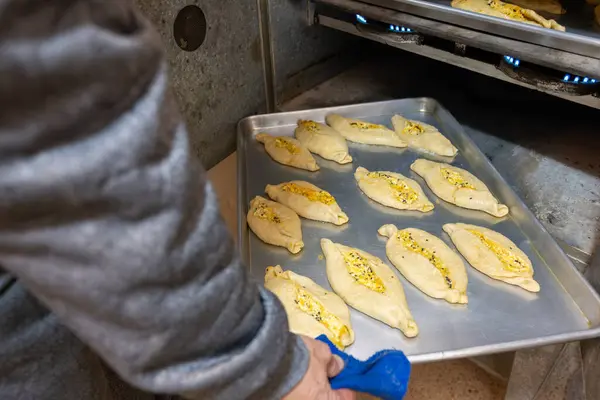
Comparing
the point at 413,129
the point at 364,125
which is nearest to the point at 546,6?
the point at 413,129

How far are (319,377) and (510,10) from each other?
1089mm

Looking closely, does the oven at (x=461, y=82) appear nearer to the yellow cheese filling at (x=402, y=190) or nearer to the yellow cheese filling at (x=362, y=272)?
the yellow cheese filling at (x=402, y=190)

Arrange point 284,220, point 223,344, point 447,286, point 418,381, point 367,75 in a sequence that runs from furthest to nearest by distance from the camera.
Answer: point 367,75, point 418,381, point 284,220, point 447,286, point 223,344

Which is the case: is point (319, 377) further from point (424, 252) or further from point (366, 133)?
point (366, 133)

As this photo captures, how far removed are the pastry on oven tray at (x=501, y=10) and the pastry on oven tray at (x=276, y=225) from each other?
2.18 feet

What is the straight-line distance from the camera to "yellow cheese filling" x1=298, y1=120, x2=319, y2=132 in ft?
4.83

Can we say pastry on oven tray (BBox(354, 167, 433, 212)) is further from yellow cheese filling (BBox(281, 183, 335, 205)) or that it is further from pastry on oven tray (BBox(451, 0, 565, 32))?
pastry on oven tray (BBox(451, 0, 565, 32))

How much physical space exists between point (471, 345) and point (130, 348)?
0.73 m

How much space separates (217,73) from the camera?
1.35 metres

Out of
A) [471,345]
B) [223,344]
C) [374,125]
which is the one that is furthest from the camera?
[374,125]

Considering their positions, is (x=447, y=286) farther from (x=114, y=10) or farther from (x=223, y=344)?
(x=114, y=10)

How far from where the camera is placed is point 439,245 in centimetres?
114

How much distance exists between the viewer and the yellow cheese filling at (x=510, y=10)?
4.07ft

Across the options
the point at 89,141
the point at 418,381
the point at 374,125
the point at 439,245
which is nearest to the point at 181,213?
the point at 89,141
